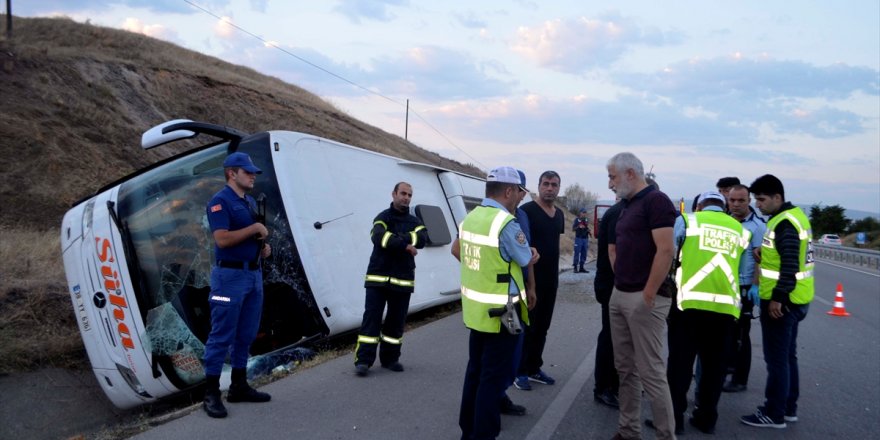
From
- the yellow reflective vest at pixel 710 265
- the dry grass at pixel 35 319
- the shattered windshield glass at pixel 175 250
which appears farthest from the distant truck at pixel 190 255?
the yellow reflective vest at pixel 710 265

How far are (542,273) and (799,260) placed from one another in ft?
6.56

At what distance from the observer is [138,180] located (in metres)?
5.93

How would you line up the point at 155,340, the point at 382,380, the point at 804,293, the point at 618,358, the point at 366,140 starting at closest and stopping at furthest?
1. the point at 618,358
2. the point at 804,293
3. the point at 155,340
4. the point at 382,380
5. the point at 366,140

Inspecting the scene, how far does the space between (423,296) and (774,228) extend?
15.6 feet

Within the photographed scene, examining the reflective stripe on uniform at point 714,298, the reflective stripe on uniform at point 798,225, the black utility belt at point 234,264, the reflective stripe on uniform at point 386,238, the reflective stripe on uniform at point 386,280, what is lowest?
the reflective stripe on uniform at point 386,280

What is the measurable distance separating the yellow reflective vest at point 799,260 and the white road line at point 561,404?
1763 millimetres

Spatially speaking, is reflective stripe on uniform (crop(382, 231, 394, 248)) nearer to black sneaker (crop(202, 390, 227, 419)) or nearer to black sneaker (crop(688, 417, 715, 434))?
black sneaker (crop(202, 390, 227, 419))

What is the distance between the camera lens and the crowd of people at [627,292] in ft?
12.8

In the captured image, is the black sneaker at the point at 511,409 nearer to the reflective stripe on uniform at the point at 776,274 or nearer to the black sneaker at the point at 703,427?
the black sneaker at the point at 703,427

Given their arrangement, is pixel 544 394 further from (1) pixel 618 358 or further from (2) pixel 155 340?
(2) pixel 155 340

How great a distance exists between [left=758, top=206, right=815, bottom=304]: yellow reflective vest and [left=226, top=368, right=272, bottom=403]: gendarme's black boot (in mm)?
4028

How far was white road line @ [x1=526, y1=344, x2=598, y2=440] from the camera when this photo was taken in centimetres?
449

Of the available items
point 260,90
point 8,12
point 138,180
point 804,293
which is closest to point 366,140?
point 260,90

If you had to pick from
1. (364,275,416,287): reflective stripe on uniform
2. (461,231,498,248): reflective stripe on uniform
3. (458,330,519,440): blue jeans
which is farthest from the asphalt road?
(461,231,498,248): reflective stripe on uniform
